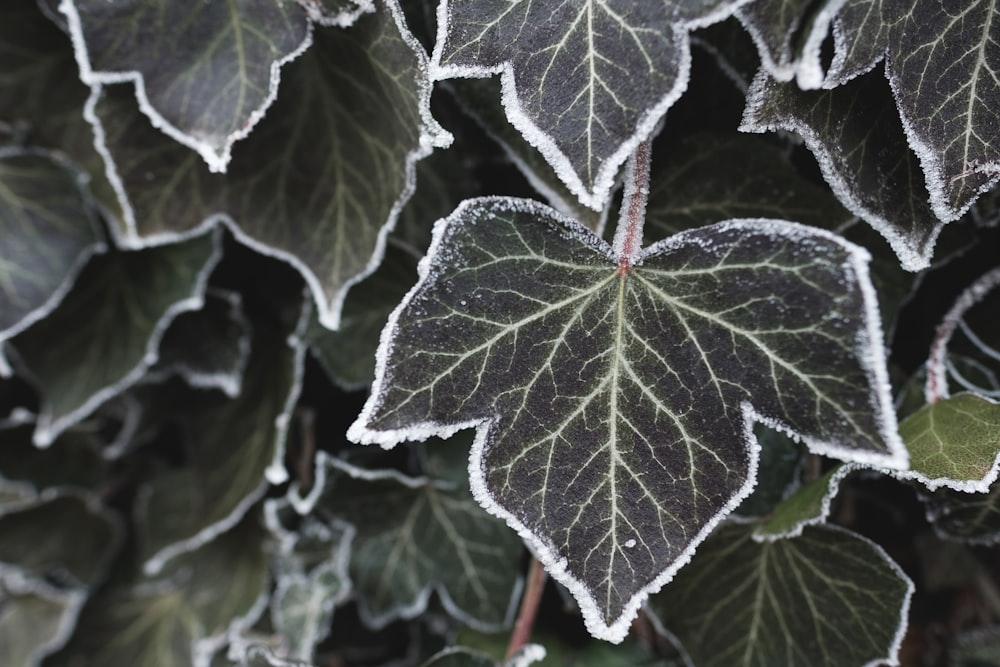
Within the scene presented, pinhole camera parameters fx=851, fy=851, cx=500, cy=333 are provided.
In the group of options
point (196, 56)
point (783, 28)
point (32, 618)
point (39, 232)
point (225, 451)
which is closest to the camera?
point (783, 28)

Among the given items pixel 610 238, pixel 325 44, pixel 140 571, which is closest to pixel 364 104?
pixel 325 44

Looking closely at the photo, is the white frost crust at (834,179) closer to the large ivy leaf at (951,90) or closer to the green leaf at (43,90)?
the large ivy leaf at (951,90)

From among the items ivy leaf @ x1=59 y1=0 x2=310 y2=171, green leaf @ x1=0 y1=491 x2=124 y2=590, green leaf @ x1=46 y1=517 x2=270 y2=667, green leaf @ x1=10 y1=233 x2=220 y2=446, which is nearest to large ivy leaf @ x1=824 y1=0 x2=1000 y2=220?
ivy leaf @ x1=59 y1=0 x2=310 y2=171

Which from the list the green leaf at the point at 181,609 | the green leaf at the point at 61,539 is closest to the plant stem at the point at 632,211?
the green leaf at the point at 181,609

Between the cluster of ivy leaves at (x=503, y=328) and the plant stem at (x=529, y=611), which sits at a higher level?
the cluster of ivy leaves at (x=503, y=328)

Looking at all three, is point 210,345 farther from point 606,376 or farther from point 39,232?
point 606,376

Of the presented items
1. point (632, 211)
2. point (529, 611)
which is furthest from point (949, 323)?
point (529, 611)
